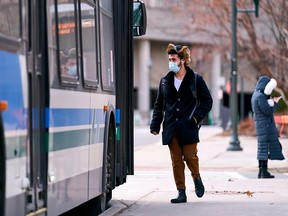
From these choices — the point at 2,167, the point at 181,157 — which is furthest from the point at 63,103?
the point at 181,157

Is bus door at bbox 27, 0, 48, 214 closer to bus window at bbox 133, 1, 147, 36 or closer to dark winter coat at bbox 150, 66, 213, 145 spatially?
dark winter coat at bbox 150, 66, 213, 145

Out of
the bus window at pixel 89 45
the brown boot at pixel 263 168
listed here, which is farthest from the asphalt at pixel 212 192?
the bus window at pixel 89 45

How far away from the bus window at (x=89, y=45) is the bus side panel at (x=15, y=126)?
240cm

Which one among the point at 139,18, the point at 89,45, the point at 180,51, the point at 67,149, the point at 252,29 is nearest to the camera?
the point at 67,149

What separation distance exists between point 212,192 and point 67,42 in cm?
586

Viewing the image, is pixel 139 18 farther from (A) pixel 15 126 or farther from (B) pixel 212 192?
(A) pixel 15 126

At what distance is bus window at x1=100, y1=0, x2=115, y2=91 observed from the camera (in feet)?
36.9

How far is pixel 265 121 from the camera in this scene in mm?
16469

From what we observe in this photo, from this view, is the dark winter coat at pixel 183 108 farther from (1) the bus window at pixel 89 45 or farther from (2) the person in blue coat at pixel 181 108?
(1) the bus window at pixel 89 45

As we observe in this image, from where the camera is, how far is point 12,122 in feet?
23.1

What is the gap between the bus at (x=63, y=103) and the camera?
7.22 metres

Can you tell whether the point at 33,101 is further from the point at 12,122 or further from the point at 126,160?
the point at 126,160

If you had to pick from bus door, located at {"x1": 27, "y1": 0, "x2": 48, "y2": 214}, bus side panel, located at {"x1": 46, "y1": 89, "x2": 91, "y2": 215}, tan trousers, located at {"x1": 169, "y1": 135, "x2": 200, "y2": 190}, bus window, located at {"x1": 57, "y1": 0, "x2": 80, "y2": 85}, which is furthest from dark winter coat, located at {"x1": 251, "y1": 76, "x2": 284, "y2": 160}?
bus door, located at {"x1": 27, "y1": 0, "x2": 48, "y2": 214}

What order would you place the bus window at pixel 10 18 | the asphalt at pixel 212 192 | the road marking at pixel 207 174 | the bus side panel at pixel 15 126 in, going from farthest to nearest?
the road marking at pixel 207 174 → the asphalt at pixel 212 192 → the bus window at pixel 10 18 → the bus side panel at pixel 15 126
